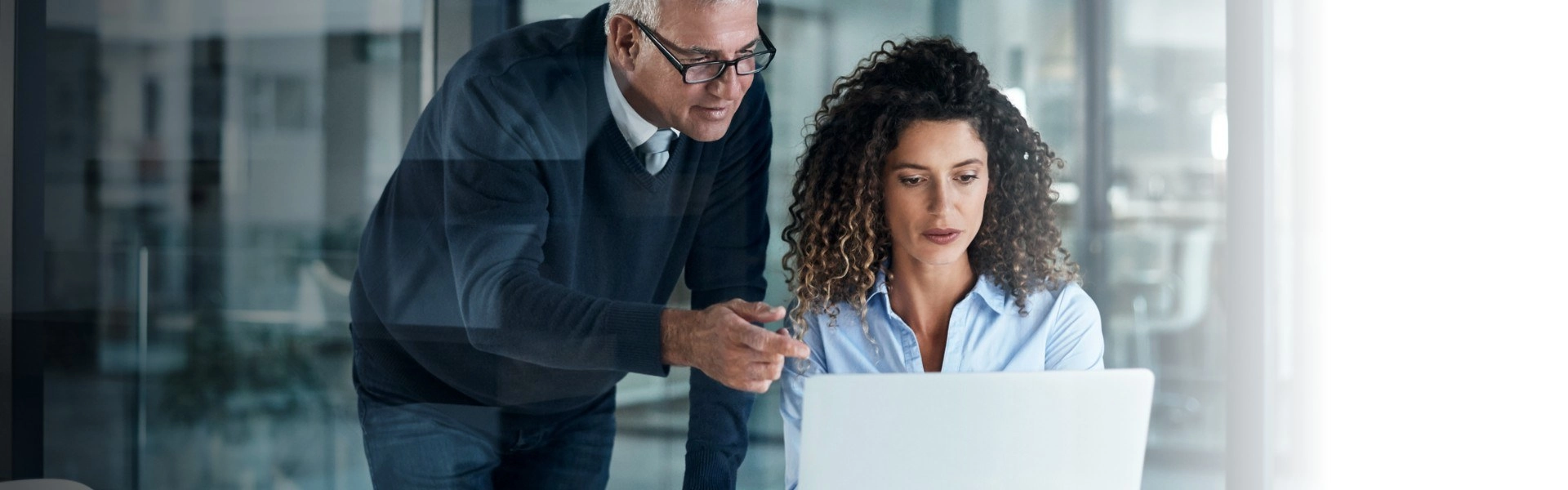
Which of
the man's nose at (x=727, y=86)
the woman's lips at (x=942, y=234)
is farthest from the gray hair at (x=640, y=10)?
the woman's lips at (x=942, y=234)

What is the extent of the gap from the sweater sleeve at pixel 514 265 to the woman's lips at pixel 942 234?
1.56 ft

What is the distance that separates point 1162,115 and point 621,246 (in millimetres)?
968

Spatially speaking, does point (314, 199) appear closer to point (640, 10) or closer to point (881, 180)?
point (640, 10)

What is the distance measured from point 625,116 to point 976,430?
96 centimetres

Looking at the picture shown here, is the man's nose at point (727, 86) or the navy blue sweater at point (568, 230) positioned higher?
the man's nose at point (727, 86)

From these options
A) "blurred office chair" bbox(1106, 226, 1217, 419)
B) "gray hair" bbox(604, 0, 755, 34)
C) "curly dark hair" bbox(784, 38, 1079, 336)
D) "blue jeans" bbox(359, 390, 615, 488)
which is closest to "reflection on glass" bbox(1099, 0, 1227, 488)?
"blurred office chair" bbox(1106, 226, 1217, 419)

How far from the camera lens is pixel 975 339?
1857mm

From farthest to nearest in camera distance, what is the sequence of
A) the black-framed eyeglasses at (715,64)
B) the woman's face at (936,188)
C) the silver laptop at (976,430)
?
the black-framed eyeglasses at (715,64) → the woman's face at (936,188) → the silver laptop at (976,430)

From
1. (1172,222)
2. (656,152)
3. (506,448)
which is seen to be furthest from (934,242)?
(506,448)

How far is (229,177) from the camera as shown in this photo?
8.54 ft

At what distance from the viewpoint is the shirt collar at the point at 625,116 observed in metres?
2.01

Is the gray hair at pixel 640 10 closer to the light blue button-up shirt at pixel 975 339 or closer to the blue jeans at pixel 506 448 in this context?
the light blue button-up shirt at pixel 975 339

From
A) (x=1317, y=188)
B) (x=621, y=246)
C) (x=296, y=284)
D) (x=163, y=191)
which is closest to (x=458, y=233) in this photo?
(x=621, y=246)

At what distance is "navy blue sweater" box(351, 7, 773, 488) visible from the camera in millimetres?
2025
